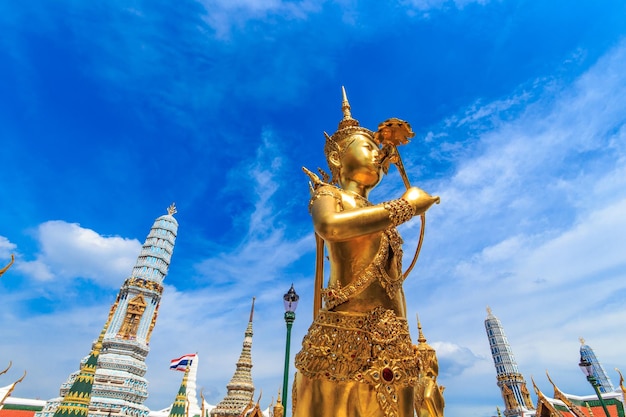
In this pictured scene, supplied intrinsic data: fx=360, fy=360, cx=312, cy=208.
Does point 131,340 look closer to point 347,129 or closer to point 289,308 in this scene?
point 289,308

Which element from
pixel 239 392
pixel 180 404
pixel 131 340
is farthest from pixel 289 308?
pixel 131 340

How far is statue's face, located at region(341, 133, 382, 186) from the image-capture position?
4.58 meters

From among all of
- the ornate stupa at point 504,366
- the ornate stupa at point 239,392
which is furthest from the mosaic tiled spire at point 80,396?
the ornate stupa at point 504,366

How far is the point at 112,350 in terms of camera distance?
126ft

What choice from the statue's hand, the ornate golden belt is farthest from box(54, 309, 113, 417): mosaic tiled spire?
the statue's hand

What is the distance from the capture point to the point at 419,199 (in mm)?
4012

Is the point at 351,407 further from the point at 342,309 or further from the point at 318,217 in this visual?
the point at 318,217

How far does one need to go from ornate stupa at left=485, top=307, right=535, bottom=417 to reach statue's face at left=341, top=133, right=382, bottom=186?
225ft

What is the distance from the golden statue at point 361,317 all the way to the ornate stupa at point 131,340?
34.1 meters

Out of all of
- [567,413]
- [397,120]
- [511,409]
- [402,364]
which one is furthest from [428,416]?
[511,409]

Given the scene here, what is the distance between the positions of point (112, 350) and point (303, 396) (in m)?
42.9

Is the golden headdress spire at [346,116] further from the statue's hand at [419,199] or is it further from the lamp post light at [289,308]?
the lamp post light at [289,308]

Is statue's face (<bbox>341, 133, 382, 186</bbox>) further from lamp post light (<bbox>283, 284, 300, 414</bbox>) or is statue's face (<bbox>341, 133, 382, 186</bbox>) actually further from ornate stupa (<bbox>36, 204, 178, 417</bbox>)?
ornate stupa (<bbox>36, 204, 178, 417</bbox>)

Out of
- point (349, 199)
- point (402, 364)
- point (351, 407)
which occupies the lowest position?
point (351, 407)
